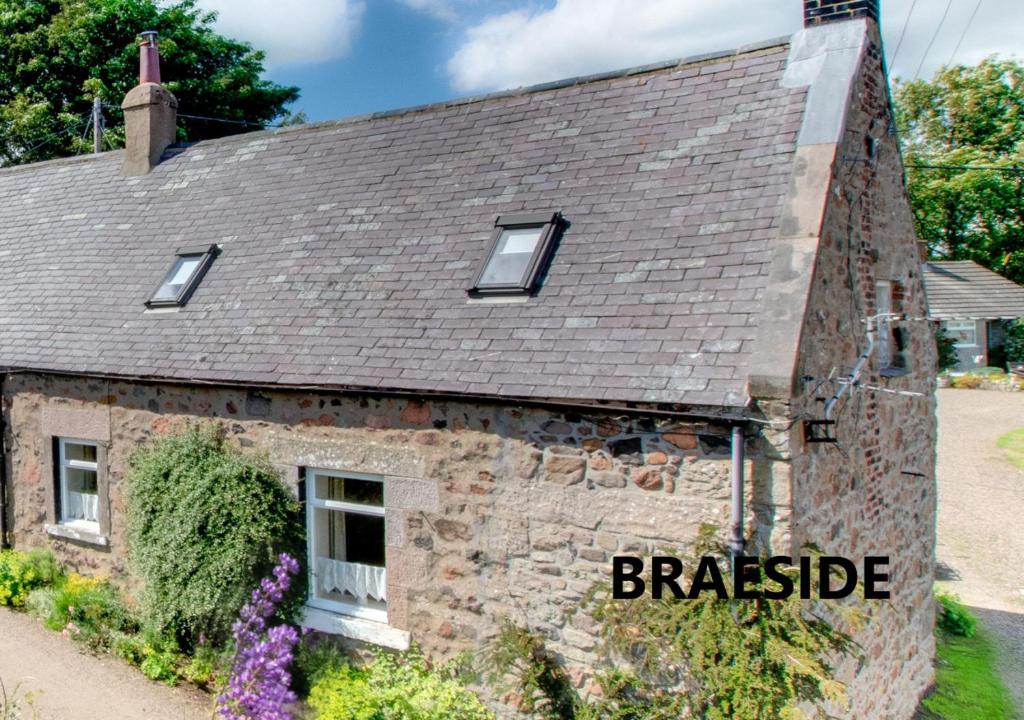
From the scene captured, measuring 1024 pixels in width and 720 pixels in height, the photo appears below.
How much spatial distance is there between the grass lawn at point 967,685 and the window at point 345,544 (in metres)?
6.45

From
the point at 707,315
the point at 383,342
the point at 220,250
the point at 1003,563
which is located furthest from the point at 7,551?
the point at 1003,563

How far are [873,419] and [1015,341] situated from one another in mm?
31982

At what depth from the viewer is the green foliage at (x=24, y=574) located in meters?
9.73

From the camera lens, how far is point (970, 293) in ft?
109

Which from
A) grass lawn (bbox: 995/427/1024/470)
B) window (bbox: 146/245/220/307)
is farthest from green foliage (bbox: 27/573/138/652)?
grass lawn (bbox: 995/427/1024/470)

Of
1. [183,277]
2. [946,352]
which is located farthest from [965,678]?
[946,352]

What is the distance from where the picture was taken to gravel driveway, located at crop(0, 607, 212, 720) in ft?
24.2

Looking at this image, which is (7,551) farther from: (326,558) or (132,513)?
(326,558)

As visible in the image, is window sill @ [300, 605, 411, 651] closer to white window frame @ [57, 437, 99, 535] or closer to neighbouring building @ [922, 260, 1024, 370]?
white window frame @ [57, 437, 99, 535]

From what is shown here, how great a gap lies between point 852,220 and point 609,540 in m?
3.64

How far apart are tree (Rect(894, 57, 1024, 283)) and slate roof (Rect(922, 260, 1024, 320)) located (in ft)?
11.2

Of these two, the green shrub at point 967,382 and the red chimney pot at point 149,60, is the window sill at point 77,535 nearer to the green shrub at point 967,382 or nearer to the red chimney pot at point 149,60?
the red chimney pot at point 149,60

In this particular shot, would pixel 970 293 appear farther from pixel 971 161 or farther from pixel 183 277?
pixel 183 277

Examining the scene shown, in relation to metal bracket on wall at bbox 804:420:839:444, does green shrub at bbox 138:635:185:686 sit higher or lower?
lower
